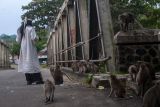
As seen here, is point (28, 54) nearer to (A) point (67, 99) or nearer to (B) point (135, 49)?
(B) point (135, 49)

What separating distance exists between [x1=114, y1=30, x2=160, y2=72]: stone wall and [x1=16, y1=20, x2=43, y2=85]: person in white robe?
2615 millimetres

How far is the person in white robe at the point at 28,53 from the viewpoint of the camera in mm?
13859

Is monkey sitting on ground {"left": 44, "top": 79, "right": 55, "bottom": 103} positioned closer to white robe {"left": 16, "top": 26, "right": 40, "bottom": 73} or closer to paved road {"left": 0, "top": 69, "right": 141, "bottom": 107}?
paved road {"left": 0, "top": 69, "right": 141, "bottom": 107}

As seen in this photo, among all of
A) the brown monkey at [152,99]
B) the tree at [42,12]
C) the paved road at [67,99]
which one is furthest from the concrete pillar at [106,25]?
the tree at [42,12]

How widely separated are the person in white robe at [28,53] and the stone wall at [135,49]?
261 centimetres

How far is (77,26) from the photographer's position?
61.0 ft

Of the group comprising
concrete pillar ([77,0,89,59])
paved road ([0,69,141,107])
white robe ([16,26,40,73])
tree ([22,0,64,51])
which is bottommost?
paved road ([0,69,141,107])

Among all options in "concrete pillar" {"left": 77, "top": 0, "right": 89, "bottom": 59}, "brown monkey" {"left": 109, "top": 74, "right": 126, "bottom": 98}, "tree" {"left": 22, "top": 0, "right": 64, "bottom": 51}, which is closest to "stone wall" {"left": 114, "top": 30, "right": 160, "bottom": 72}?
"brown monkey" {"left": 109, "top": 74, "right": 126, "bottom": 98}

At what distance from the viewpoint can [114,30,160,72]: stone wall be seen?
12250 mm

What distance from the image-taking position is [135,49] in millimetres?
12609

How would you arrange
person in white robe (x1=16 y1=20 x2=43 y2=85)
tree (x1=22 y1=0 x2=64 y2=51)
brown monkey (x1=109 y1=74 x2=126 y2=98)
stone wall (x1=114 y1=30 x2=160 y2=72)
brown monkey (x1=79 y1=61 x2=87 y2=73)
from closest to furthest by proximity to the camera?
brown monkey (x1=109 y1=74 x2=126 y2=98) < stone wall (x1=114 y1=30 x2=160 y2=72) < person in white robe (x1=16 y1=20 x2=43 y2=85) < brown monkey (x1=79 y1=61 x2=87 y2=73) < tree (x1=22 y1=0 x2=64 y2=51)

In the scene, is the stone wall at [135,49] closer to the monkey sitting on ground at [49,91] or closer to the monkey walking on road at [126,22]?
the monkey walking on road at [126,22]

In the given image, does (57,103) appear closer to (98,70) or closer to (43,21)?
(98,70)

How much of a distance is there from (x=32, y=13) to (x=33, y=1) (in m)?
2.16
